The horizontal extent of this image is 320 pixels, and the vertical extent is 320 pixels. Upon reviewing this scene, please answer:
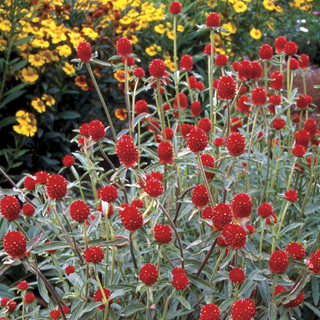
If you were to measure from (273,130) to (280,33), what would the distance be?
4046mm

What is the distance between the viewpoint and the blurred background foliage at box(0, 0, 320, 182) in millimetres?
3119

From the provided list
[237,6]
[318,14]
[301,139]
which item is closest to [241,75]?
[301,139]

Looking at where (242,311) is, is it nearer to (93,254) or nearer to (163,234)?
(163,234)

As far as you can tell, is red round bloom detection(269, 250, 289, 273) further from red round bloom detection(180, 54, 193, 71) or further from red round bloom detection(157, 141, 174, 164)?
red round bloom detection(180, 54, 193, 71)

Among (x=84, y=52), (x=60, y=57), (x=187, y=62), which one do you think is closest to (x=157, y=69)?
(x=84, y=52)

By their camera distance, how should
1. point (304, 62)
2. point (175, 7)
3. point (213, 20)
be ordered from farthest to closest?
point (304, 62) → point (175, 7) → point (213, 20)

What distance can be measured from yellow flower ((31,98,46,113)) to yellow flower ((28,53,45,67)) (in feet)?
0.93

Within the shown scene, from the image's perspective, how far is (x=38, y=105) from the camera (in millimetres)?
3221

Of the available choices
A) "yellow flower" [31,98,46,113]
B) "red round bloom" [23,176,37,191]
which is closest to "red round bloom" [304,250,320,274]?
"red round bloom" [23,176,37,191]

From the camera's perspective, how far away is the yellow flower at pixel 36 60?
3.18 meters

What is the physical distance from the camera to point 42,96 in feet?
10.9

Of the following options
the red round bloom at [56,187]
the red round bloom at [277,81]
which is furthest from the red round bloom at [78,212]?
the red round bloom at [277,81]

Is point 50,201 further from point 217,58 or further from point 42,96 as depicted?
point 42,96

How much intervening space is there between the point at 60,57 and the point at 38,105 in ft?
1.82
